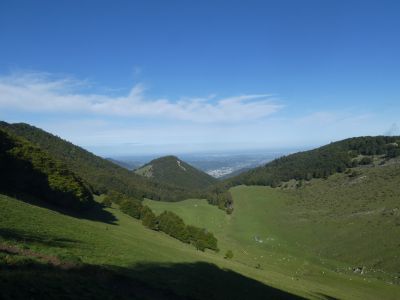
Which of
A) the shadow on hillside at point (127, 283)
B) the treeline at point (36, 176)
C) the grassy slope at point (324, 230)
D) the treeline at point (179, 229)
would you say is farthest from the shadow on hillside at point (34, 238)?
the treeline at point (179, 229)

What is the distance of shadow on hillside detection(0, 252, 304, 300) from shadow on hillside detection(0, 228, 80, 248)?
4.53m

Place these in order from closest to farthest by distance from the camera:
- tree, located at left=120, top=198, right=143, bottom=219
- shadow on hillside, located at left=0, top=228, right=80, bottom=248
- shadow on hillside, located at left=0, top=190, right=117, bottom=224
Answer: shadow on hillside, located at left=0, top=228, right=80, bottom=248 < shadow on hillside, located at left=0, top=190, right=117, bottom=224 < tree, located at left=120, top=198, right=143, bottom=219

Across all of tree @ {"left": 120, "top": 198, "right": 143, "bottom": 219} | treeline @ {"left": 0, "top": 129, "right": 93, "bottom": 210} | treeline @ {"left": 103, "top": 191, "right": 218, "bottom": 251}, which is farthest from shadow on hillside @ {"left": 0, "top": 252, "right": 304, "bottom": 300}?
tree @ {"left": 120, "top": 198, "right": 143, "bottom": 219}

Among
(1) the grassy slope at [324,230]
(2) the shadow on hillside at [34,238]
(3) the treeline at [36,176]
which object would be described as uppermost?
(3) the treeline at [36,176]

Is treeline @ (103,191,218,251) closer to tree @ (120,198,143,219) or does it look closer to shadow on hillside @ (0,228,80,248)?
tree @ (120,198,143,219)

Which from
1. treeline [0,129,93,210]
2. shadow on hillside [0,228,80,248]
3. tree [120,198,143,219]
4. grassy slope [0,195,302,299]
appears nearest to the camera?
grassy slope [0,195,302,299]

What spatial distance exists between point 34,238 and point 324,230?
336ft

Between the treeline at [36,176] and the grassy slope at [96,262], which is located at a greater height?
the treeline at [36,176]

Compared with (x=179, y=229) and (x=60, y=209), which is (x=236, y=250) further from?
(x=60, y=209)

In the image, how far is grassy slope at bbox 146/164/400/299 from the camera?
64.6 meters

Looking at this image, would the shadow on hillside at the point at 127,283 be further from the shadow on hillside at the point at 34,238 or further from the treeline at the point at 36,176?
the treeline at the point at 36,176

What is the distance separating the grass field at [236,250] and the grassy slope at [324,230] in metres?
0.36

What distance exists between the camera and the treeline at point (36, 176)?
5681cm

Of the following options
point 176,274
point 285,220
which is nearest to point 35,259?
point 176,274
